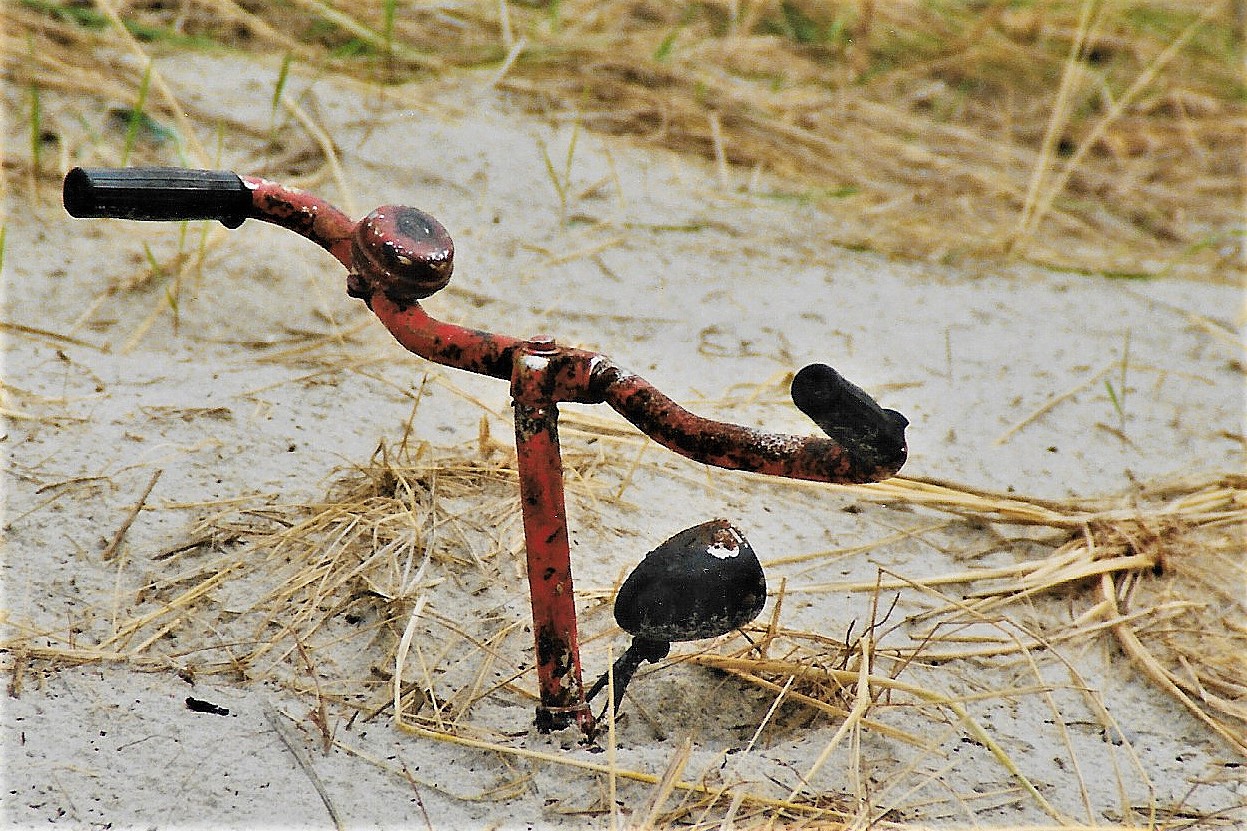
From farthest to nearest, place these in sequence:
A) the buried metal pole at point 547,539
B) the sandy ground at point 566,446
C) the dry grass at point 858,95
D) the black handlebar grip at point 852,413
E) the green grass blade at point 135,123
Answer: the dry grass at point 858,95 → the green grass blade at point 135,123 → the sandy ground at point 566,446 → the buried metal pole at point 547,539 → the black handlebar grip at point 852,413

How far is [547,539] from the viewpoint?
4.03ft

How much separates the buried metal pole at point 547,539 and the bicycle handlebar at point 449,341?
→ 0.6 inches

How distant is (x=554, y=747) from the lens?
1313mm

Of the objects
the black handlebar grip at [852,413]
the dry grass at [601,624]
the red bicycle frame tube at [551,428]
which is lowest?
the dry grass at [601,624]

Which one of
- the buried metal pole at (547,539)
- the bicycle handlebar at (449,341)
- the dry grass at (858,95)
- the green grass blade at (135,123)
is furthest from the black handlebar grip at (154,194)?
the dry grass at (858,95)

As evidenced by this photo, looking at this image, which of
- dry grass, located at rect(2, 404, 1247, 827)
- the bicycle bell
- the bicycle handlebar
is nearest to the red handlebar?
the bicycle handlebar

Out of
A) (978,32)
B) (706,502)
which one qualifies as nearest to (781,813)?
(706,502)

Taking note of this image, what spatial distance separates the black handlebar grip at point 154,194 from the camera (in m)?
1.25

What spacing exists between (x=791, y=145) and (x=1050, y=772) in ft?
6.06

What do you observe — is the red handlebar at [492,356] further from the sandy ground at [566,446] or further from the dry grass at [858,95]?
the dry grass at [858,95]

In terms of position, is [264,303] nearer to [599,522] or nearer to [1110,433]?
[599,522]

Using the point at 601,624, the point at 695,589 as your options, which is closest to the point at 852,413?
the point at 695,589

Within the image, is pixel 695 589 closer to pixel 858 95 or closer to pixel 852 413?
pixel 852 413

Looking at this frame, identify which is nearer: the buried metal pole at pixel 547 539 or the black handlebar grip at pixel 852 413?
the black handlebar grip at pixel 852 413
